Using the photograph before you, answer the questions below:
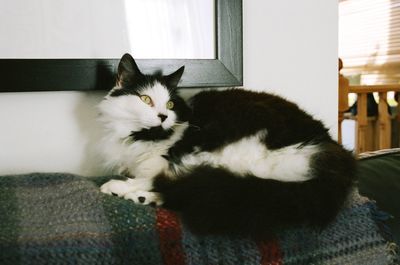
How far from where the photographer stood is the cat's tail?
2.10ft

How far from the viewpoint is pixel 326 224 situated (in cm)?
71

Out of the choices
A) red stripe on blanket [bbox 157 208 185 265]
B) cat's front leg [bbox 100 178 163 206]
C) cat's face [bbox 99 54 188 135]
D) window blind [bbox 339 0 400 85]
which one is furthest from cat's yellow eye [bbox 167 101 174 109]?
window blind [bbox 339 0 400 85]

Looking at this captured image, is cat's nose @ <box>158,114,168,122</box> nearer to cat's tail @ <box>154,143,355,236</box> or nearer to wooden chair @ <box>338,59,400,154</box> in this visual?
cat's tail @ <box>154,143,355,236</box>

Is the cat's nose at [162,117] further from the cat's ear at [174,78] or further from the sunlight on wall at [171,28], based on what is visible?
the sunlight on wall at [171,28]

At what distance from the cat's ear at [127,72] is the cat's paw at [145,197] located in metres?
0.31

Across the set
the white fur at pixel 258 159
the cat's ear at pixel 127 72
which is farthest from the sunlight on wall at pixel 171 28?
the white fur at pixel 258 159

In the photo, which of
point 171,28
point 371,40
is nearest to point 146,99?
point 171,28

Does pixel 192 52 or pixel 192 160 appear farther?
pixel 192 52

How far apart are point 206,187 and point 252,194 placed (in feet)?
0.28

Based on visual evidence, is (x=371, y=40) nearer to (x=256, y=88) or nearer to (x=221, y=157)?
(x=256, y=88)

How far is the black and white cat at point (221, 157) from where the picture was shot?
66 centimetres

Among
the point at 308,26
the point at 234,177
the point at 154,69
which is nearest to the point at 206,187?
the point at 234,177

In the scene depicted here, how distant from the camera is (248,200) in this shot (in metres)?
0.66

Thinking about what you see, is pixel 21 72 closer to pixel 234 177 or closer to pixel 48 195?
pixel 48 195
